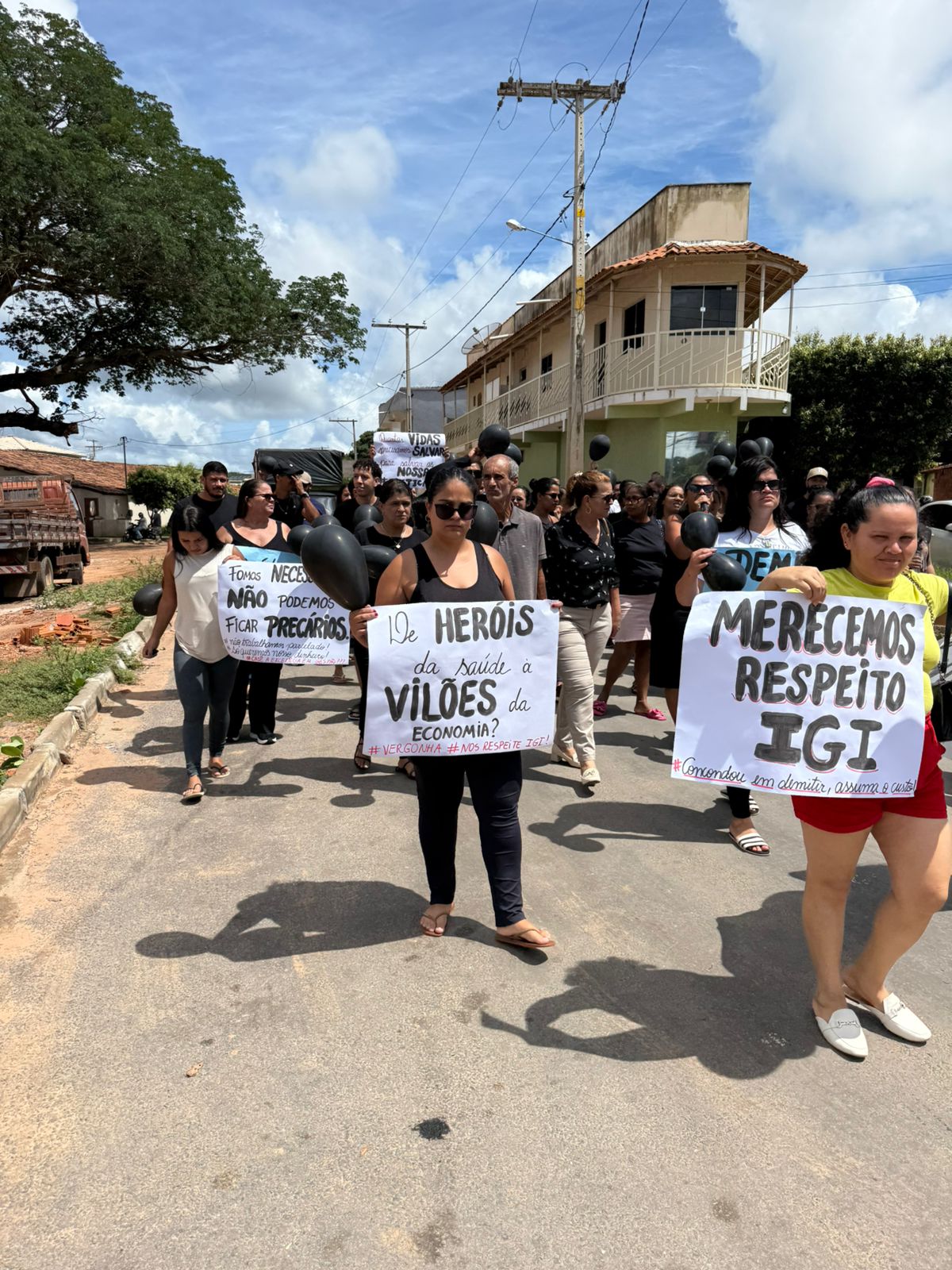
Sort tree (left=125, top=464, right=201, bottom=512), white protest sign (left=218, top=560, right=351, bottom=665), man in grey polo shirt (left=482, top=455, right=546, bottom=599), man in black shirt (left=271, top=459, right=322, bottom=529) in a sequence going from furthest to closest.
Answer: tree (left=125, top=464, right=201, bottom=512), man in black shirt (left=271, top=459, right=322, bottom=529), man in grey polo shirt (left=482, top=455, right=546, bottom=599), white protest sign (left=218, top=560, right=351, bottom=665)

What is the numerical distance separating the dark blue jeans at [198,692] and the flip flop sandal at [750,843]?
3.21 meters

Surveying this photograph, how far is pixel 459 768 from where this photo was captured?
134 inches

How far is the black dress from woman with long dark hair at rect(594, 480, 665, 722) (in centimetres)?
150

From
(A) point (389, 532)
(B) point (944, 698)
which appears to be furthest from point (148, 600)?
(B) point (944, 698)

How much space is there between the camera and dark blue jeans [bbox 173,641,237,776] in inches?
205

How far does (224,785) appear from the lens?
5.51 m

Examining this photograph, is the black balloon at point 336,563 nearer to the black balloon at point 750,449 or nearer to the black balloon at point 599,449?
the black balloon at point 750,449

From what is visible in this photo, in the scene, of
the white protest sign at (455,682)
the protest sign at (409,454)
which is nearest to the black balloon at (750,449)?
the white protest sign at (455,682)

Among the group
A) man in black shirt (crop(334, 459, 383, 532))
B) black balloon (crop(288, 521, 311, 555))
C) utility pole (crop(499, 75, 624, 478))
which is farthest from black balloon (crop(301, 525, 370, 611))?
utility pole (crop(499, 75, 624, 478))

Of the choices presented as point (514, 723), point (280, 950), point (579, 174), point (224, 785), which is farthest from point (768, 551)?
point (579, 174)

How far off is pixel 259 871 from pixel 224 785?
4.74 ft

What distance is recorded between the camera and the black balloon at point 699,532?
3238 millimetres

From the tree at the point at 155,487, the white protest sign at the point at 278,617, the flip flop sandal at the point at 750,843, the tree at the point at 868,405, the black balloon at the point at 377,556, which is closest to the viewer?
the black balloon at the point at 377,556

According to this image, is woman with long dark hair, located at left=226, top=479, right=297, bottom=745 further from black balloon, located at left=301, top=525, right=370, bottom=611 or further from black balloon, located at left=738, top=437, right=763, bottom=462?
black balloon, located at left=738, top=437, right=763, bottom=462
